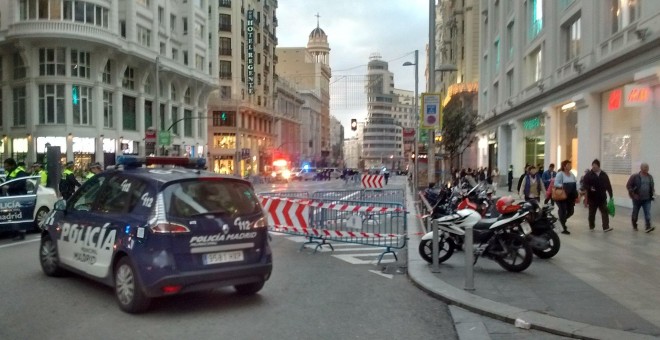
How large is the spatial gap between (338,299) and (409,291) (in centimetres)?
123

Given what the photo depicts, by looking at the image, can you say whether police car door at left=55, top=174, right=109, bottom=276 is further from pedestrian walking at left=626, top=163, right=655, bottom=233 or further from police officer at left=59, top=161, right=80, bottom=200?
pedestrian walking at left=626, top=163, right=655, bottom=233

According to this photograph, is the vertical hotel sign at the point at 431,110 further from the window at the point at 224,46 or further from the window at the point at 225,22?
the window at the point at 225,22

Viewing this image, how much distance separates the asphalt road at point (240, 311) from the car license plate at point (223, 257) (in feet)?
2.02

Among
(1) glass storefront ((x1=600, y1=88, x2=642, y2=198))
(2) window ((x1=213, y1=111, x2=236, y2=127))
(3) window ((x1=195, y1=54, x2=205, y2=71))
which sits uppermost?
(3) window ((x1=195, y1=54, x2=205, y2=71))

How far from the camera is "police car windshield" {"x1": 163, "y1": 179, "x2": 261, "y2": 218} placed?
6.73m

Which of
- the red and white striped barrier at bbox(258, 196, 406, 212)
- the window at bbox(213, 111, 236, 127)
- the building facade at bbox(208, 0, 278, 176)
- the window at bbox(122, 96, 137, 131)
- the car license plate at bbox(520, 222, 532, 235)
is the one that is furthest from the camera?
the window at bbox(213, 111, 236, 127)

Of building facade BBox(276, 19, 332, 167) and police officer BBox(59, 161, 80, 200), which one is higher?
building facade BBox(276, 19, 332, 167)

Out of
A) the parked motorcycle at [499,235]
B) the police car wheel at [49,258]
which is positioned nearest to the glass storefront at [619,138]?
the parked motorcycle at [499,235]

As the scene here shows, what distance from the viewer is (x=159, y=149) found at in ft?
137

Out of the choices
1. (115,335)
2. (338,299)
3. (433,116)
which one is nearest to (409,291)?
(338,299)

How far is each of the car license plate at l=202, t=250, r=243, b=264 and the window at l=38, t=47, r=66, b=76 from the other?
3973 centimetres

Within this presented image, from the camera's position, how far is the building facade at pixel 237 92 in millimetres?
73875

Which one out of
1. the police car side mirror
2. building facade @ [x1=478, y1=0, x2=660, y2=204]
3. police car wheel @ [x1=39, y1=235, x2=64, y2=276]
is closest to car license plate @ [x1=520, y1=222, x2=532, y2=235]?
the police car side mirror

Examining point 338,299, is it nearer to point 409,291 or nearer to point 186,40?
point 409,291
